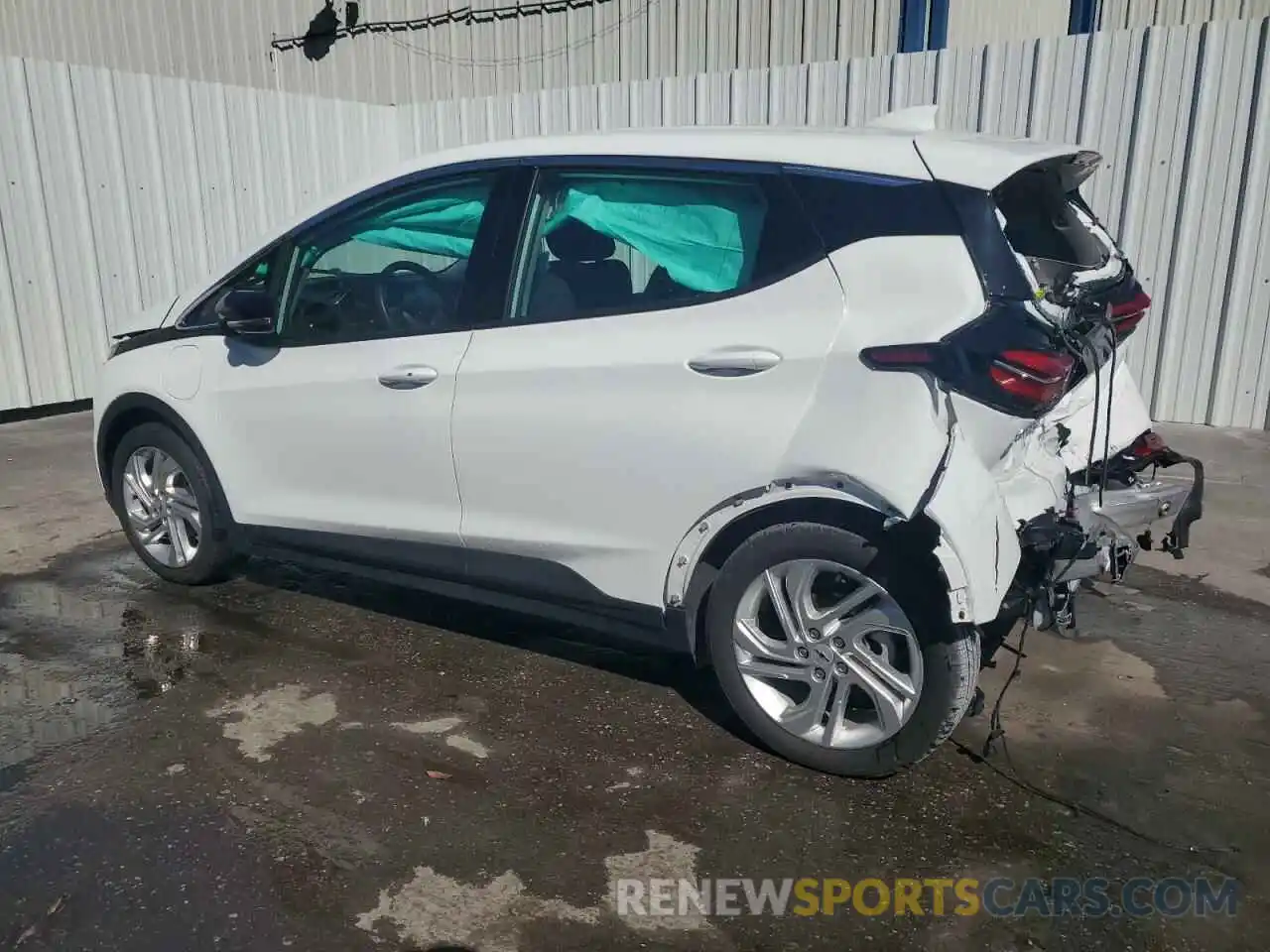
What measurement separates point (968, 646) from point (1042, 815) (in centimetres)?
54

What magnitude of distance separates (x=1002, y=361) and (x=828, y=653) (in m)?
0.98

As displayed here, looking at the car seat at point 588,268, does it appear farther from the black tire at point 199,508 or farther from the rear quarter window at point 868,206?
the black tire at point 199,508

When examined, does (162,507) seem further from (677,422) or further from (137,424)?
(677,422)

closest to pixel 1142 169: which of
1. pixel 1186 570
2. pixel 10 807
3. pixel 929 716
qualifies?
pixel 1186 570

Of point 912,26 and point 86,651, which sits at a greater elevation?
point 912,26

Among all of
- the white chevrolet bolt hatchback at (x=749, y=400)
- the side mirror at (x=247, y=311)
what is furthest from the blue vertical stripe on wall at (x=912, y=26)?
the side mirror at (x=247, y=311)

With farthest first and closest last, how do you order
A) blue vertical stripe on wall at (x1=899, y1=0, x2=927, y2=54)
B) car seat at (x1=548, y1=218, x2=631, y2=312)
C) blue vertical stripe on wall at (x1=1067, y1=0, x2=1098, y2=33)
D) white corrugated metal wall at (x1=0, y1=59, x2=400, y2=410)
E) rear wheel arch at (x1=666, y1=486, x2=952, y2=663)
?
blue vertical stripe on wall at (x1=1067, y1=0, x2=1098, y2=33) → blue vertical stripe on wall at (x1=899, y1=0, x2=927, y2=54) → white corrugated metal wall at (x1=0, y1=59, x2=400, y2=410) → car seat at (x1=548, y1=218, x2=631, y2=312) → rear wheel arch at (x1=666, y1=486, x2=952, y2=663)

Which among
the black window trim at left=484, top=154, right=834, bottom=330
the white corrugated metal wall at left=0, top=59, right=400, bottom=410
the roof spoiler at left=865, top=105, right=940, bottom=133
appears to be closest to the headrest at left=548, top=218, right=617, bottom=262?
the black window trim at left=484, top=154, right=834, bottom=330

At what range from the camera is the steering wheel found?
141 inches

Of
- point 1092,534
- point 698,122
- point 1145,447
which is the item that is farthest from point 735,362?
point 698,122

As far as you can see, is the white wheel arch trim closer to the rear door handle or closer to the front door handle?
the rear door handle

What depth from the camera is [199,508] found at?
4.38 metres

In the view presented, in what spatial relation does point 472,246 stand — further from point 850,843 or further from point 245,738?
point 850,843

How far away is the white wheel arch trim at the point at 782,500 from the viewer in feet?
8.85
